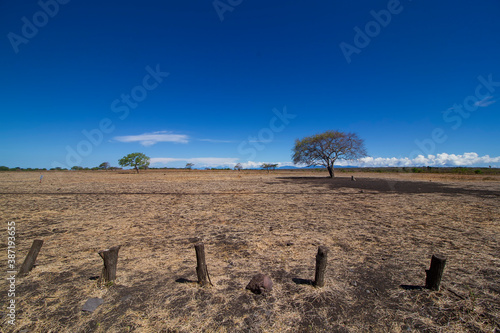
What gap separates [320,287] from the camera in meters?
4.30

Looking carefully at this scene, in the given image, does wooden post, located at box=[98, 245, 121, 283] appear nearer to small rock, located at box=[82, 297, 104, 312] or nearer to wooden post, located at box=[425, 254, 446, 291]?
small rock, located at box=[82, 297, 104, 312]

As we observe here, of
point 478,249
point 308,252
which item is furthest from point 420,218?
point 308,252

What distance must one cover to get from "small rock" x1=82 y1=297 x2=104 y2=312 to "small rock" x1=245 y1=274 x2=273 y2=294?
296 cm

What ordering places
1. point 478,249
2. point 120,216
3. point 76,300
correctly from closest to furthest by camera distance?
point 76,300 → point 478,249 → point 120,216

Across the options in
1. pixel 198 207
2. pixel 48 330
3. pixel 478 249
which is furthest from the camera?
pixel 198 207

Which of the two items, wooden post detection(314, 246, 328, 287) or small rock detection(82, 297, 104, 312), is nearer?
small rock detection(82, 297, 104, 312)

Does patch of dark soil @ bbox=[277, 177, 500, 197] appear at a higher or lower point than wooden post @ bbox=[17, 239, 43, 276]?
higher

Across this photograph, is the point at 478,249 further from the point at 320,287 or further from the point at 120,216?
the point at 120,216

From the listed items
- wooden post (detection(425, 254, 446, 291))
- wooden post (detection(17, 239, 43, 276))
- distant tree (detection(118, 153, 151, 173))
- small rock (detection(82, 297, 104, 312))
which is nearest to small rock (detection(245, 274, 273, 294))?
small rock (detection(82, 297, 104, 312))

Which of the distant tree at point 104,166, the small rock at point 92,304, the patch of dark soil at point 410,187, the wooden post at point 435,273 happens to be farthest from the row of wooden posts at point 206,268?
the distant tree at point 104,166

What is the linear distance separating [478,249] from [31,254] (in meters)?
12.5

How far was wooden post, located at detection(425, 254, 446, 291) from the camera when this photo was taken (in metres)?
3.86

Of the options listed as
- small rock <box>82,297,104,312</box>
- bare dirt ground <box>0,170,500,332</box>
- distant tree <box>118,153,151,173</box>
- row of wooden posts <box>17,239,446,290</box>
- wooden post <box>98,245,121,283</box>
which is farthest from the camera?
distant tree <box>118,153,151,173</box>

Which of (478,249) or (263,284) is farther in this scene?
(478,249)
